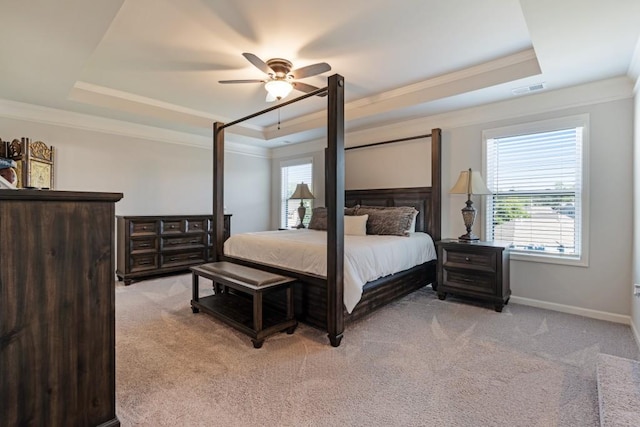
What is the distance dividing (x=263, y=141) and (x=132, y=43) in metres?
3.41

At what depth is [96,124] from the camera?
4.60 metres

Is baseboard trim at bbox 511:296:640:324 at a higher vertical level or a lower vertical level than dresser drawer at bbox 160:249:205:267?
lower

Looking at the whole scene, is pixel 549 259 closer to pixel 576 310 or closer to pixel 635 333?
pixel 576 310

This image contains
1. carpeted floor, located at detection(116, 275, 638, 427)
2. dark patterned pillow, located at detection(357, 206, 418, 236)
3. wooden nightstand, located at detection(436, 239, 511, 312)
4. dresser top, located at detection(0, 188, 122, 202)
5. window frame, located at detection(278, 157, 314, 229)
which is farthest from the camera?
window frame, located at detection(278, 157, 314, 229)

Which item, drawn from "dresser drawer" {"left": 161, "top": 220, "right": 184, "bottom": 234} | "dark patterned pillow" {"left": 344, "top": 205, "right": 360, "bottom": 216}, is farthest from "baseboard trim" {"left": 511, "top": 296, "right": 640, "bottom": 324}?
"dresser drawer" {"left": 161, "top": 220, "right": 184, "bottom": 234}

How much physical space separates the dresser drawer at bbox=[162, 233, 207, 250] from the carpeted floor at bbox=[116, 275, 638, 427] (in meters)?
1.65

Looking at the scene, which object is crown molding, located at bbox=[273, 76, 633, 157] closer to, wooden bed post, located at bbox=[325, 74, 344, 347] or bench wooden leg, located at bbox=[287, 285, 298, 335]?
wooden bed post, located at bbox=[325, 74, 344, 347]

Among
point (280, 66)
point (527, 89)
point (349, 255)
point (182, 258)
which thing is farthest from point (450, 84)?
point (182, 258)

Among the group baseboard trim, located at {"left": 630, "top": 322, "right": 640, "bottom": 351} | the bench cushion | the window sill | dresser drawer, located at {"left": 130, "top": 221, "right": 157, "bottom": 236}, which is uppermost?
dresser drawer, located at {"left": 130, "top": 221, "right": 157, "bottom": 236}

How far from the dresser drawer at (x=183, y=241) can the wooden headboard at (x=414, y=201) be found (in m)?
2.58

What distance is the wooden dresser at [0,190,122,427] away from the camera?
50.8 inches

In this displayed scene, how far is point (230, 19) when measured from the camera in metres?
2.54

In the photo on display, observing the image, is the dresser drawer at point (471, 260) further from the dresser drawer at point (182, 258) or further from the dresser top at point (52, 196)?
the dresser drawer at point (182, 258)

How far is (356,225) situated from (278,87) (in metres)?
2.04
